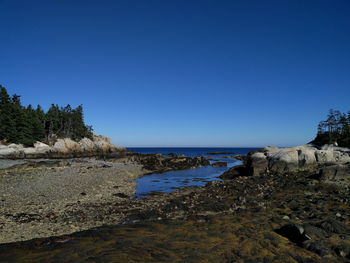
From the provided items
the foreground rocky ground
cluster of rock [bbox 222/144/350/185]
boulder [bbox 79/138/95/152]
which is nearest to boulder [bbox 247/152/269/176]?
cluster of rock [bbox 222/144/350/185]

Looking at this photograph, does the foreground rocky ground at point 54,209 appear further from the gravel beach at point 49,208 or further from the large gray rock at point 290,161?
the large gray rock at point 290,161

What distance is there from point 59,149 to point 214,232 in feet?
258

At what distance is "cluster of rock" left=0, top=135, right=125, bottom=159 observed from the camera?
6238cm

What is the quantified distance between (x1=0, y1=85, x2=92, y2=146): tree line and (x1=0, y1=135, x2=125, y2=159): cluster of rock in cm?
410

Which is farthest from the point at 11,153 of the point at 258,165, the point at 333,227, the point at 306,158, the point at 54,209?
the point at 333,227

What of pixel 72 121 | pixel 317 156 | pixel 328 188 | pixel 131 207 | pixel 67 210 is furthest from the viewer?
pixel 72 121

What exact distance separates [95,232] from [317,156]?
98.1ft

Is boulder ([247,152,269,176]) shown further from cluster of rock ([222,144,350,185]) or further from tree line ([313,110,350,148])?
tree line ([313,110,350,148])

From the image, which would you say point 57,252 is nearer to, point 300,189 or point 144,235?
point 144,235

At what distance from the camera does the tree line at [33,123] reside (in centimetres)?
6800

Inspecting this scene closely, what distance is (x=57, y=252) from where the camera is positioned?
735 cm

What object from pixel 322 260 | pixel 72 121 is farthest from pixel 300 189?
pixel 72 121

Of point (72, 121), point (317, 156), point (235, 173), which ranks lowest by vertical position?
point (235, 173)

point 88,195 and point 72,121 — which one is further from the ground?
point 72,121
